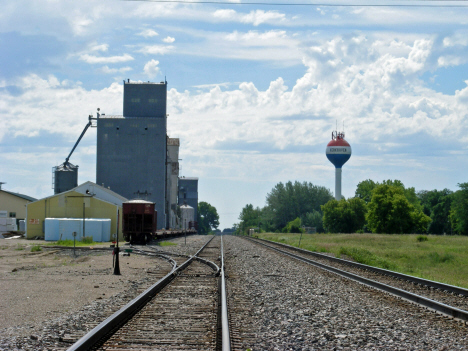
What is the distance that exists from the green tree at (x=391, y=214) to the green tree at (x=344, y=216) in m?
12.4

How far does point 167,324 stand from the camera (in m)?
8.01

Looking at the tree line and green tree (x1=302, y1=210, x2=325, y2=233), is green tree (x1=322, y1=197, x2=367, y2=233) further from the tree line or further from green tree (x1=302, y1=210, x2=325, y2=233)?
green tree (x1=302, y1=210, x2=325, y2=233)

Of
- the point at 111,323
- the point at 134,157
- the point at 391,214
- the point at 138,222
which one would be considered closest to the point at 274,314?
the point at 111,323

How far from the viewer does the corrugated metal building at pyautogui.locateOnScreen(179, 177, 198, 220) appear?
13650cm

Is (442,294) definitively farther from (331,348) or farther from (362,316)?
(331,348)

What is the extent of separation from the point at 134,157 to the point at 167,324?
65822 millimetres

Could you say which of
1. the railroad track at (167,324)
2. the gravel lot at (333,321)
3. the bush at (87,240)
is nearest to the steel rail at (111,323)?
the railroad track at (167,324)

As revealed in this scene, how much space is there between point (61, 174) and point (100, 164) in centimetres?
553

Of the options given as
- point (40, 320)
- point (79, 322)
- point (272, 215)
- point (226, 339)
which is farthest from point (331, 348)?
point (272, 215)

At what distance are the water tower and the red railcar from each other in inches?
2947

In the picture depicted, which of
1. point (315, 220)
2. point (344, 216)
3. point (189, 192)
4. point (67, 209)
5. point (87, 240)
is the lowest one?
point (87, 240)

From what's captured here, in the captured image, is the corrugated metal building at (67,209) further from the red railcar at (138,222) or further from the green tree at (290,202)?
the green tree at (290,202)

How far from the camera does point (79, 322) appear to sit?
26.7 ft

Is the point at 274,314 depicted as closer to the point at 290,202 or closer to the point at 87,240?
the point at 87,240
